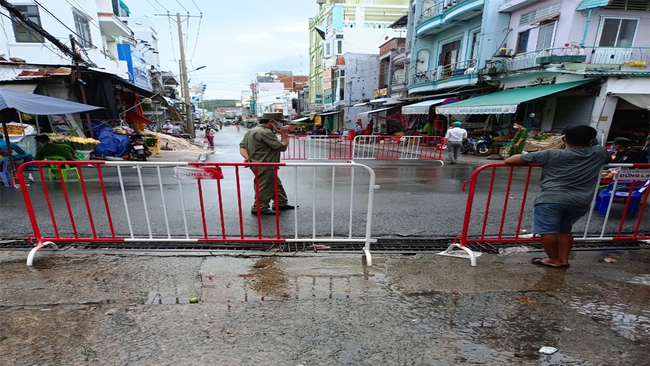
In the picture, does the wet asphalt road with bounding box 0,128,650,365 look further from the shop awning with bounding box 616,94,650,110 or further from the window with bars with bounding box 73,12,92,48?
the window with bars with bounding box 73,12,92,48

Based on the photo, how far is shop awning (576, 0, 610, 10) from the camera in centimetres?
1109

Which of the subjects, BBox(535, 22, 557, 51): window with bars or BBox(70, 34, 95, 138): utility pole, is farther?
BBox(535, 22, 557, 51): window with bars

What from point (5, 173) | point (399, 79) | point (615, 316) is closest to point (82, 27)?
point (5, 173)

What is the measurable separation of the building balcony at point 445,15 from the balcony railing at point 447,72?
2.26 metres

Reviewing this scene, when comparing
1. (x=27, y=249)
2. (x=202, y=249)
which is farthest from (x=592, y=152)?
(x=27, y=249)

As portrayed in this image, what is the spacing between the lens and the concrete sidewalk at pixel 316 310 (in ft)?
6.82

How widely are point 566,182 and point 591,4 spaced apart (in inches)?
508

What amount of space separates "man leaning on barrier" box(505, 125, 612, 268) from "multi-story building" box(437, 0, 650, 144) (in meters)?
9.47

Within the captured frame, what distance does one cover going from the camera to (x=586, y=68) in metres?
11.5

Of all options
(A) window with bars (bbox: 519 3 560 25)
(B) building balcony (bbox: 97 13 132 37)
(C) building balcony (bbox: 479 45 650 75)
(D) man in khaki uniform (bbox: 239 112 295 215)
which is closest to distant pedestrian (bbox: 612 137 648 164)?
(D) man in khaki uniform (bbox: 239 112 295 215)

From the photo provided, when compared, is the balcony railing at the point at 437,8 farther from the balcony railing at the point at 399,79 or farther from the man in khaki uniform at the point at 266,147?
the man in khaki uniform at the point at 266,147

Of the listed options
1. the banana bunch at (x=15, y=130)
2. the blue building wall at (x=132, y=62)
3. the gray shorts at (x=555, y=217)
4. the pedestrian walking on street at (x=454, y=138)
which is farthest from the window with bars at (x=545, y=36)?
the blue building wall at (x=132, y=62)

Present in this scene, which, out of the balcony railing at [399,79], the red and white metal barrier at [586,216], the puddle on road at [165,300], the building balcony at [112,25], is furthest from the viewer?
the balcony railing at [399,79]

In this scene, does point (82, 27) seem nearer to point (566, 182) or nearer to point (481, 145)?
point (481, 145)
